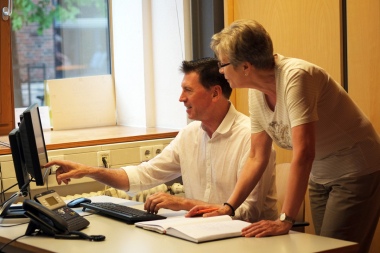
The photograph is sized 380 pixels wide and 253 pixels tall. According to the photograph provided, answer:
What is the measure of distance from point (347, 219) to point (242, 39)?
781 mm

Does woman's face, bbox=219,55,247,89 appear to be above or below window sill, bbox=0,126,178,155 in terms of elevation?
above

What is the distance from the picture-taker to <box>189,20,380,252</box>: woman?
1.45m

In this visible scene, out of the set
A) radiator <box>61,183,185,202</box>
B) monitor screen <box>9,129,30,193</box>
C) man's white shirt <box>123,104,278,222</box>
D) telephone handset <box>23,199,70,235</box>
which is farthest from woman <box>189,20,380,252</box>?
radiator <box>61,183,185,202</box>

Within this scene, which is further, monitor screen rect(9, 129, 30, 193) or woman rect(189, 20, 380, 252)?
monitor screen rect(9, 129, 30, 193)

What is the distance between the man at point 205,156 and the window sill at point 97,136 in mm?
708

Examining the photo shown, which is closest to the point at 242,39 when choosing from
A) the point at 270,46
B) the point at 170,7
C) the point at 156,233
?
the point at 270,46

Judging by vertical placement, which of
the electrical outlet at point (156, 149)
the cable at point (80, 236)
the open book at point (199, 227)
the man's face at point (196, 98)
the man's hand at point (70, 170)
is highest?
the man's face at point (196, 98)

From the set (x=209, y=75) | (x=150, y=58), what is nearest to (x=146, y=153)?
(x=150, y=58)

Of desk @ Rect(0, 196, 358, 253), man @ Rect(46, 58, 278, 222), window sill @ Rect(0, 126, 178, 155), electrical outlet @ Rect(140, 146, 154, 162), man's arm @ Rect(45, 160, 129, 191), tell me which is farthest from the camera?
electrical outlet @ Rect(140, 146, 154, 162)

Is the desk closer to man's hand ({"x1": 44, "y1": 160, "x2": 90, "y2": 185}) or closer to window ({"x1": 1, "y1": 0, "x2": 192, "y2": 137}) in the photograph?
man's hand ({"x1": 44, "y1": 160, "x2": 90, "y2": 185})

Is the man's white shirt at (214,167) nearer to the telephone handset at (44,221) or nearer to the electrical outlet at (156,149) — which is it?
the telephone handset at (44,221)

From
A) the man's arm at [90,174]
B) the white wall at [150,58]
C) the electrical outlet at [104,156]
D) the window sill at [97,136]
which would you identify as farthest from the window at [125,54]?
the man's arm at [90,174]

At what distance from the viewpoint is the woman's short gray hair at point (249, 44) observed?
155cm

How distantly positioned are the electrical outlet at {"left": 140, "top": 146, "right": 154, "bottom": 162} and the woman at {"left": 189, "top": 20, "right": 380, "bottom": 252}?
4.19 feet
